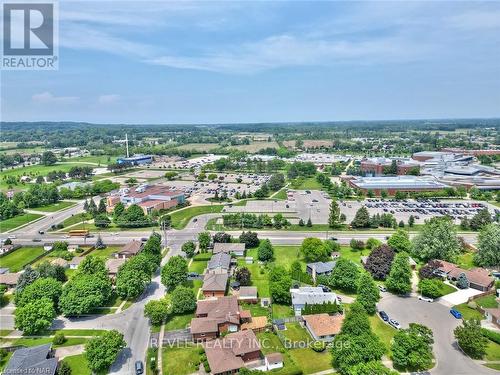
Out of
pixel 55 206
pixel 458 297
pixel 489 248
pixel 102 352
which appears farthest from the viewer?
pixel 55 206

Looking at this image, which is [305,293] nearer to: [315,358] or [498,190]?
[315,358]

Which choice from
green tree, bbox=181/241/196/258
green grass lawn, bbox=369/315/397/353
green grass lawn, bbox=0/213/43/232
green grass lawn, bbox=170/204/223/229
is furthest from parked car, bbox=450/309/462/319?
green grass lawn, bbox=0/213/43/232

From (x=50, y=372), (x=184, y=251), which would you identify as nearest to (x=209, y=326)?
(x=50, y=372)

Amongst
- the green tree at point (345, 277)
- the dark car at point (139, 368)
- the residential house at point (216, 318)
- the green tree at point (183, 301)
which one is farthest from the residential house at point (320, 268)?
the dark car at point (139, 368)

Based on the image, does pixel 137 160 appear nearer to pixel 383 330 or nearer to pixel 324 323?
pixel 324 323

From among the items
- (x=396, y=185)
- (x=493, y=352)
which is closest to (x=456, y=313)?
(x=493, y=352)

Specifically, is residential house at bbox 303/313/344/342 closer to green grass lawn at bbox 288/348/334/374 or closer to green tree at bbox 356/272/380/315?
green grass lawn at bbox 288/348/334/374
